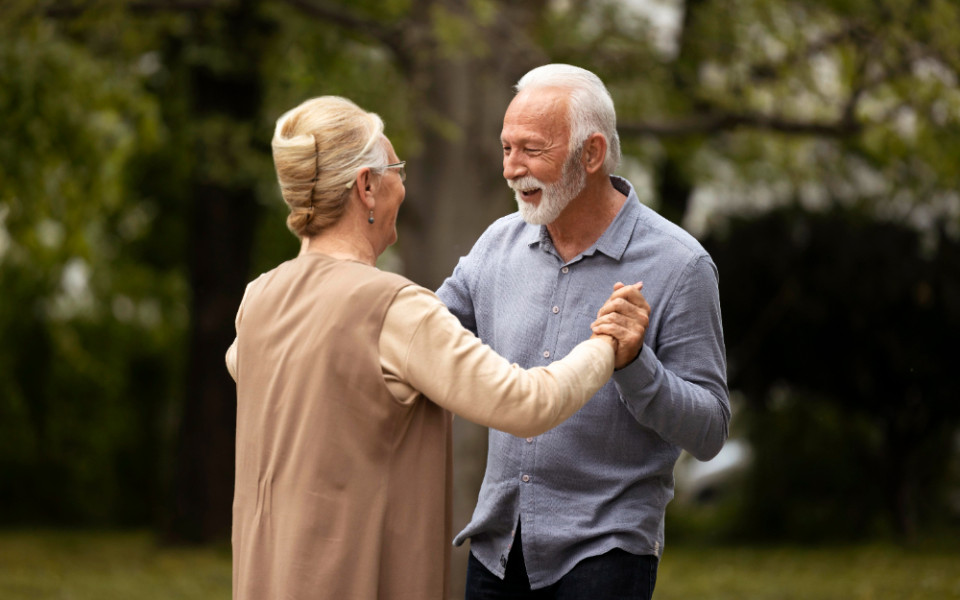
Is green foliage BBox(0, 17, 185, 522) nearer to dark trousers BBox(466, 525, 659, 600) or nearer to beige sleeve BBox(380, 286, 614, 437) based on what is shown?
dark trousers BBox(466, 525, 659, 600)

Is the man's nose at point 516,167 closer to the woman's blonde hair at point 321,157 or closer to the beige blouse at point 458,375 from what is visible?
the woman's blonde hair at point 321,157

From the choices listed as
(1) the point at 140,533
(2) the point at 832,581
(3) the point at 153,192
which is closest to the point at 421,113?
(2) the point at 832,581

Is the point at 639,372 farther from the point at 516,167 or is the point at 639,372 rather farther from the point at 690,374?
the point at 516,167

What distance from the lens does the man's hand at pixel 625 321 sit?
2830 mm

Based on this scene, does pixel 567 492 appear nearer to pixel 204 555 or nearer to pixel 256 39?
pixel 256 39

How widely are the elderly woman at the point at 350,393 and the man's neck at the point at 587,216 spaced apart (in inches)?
19.9

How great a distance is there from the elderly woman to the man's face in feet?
1.41

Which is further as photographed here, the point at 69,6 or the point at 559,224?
the point at 69,6

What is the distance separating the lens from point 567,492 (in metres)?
3.13

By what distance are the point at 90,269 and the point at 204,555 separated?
161 inches

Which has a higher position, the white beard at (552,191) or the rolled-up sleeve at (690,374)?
the white beard at (552,191)

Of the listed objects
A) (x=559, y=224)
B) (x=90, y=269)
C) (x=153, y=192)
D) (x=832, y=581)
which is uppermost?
(x=559, y=224)

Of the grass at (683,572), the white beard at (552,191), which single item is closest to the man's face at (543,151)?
the white beard at (552,191)

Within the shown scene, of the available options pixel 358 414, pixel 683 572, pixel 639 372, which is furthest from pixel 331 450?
pixel 683 572
